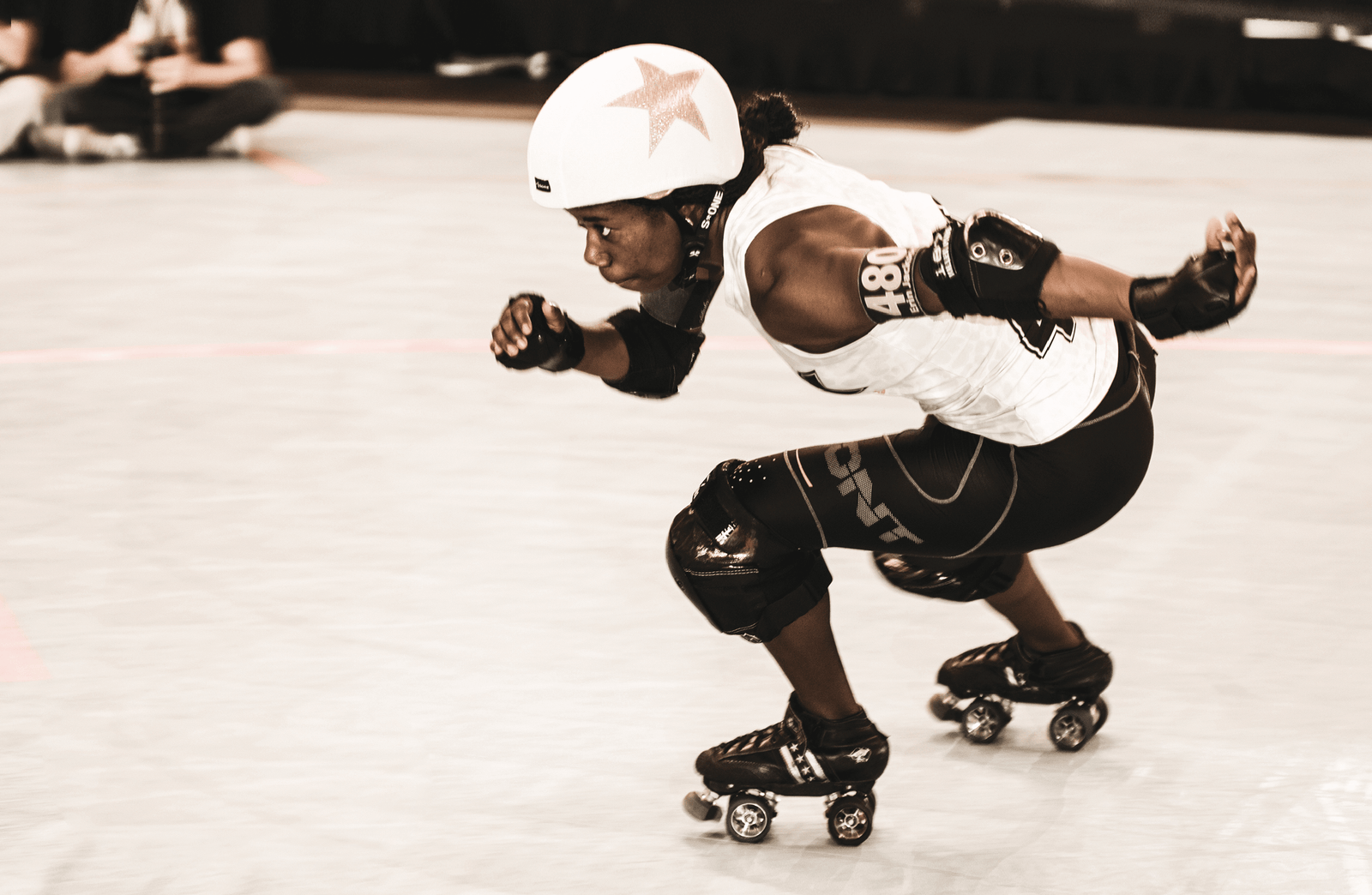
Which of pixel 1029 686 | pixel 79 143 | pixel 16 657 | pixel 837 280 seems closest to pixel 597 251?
pixel 837 280

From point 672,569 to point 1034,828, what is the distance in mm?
728

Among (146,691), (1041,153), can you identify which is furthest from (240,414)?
(1041,153)

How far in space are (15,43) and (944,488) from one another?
8.78 m

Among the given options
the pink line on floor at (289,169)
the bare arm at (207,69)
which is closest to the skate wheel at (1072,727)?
the pink line on floor at (289,169)

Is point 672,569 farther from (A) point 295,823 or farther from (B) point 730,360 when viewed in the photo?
(B) point 730,360

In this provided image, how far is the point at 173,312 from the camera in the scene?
6180mm

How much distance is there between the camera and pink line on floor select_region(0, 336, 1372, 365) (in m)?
5.55

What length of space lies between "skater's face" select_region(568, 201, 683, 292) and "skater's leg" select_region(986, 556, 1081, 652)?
885 mm

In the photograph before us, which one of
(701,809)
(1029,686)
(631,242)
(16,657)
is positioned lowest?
(16,657)

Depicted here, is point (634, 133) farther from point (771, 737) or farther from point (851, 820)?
point (851, 820)

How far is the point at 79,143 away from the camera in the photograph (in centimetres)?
976

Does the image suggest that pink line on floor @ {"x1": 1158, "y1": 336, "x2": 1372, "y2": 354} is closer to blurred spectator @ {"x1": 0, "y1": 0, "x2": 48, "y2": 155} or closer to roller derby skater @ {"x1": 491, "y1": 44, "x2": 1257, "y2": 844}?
roller derby skater @ {"x1": 491, "y1": 44, "x2": 1257, "y2": 844}

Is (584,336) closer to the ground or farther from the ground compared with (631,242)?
closer to the ground

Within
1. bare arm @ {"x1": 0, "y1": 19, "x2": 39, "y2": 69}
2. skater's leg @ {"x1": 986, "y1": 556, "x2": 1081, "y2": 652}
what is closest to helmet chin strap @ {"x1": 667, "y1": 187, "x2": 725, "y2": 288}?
skater's leg @ {"x1": 986, "y1": 556, "x2": 1081, "y2": 652}
